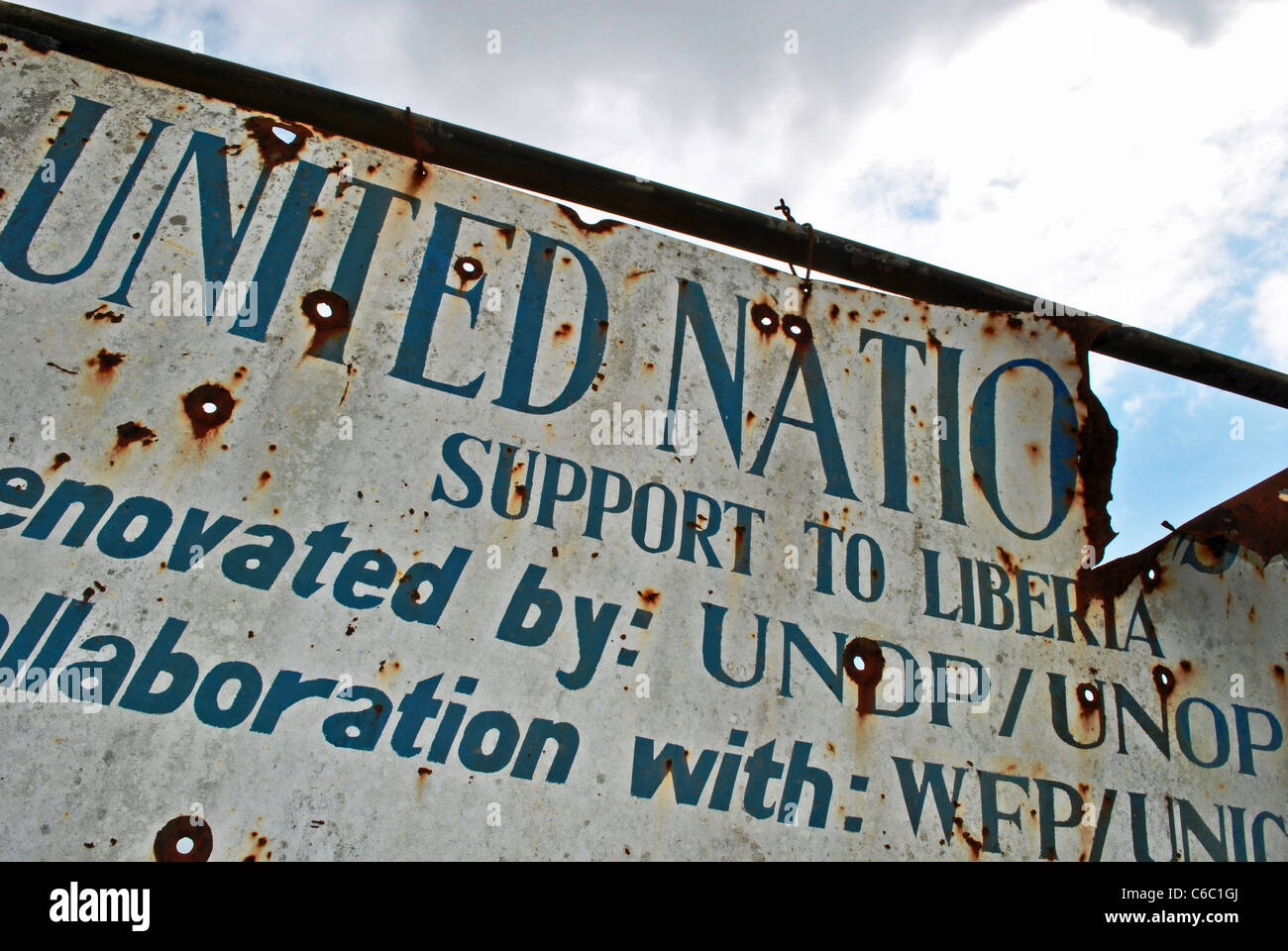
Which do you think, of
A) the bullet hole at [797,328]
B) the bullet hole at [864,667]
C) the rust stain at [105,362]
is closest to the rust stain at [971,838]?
the bullet hole at [864,667]

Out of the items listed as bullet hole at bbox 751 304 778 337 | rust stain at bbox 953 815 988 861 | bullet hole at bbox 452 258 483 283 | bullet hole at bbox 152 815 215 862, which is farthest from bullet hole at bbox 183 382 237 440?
rust stain at bbox 953 815 988 861

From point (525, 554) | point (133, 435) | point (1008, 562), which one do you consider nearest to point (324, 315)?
point (133, 435)

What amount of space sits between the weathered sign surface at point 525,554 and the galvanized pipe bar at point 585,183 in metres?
0.10

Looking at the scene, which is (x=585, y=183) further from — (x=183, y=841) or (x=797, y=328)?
(x=183, y=841)

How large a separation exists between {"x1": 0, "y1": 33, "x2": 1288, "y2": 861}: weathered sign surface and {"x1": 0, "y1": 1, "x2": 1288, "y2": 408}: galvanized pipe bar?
104 mm

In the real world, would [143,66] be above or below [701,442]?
above

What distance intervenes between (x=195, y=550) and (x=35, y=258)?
59 cm

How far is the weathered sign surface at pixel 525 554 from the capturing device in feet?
4.47

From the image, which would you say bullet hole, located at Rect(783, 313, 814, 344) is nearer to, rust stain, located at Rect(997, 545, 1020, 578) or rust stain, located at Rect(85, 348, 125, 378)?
rust stain, located at Rect(997, 545, 1020, 578)

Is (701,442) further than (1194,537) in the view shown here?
No

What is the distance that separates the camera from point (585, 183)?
200 cm
